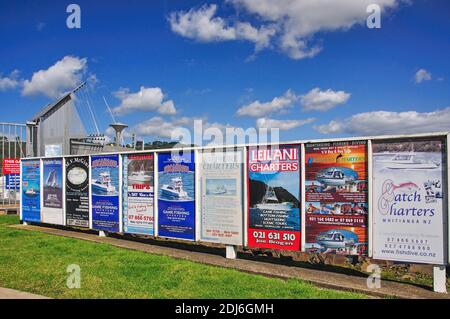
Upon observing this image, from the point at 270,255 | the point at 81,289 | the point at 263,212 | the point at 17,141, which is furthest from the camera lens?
the point at 17,141

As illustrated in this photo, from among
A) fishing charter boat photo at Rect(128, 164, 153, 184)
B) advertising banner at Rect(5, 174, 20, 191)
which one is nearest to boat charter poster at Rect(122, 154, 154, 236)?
fishing charter boat photo at Rect(128, 164, 153, 184)

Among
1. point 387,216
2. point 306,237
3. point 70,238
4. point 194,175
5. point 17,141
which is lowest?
point 70,238

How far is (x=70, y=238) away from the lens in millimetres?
11031

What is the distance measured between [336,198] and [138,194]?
17.6ft

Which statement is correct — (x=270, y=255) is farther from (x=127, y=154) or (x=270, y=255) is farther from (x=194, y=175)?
(x=127, y=154)

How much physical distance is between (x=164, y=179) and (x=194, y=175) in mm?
1021

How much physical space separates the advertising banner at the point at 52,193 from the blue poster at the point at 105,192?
74.6 inches

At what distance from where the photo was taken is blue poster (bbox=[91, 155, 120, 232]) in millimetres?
10906

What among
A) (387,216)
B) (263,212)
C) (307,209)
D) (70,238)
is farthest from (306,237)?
(70,238)

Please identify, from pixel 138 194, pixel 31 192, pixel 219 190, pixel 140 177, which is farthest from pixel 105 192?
pixel 31 192

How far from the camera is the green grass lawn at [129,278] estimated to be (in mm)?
Answer: 5959

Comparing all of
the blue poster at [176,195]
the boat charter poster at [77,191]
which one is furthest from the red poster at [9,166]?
the blue poster at [176,195]

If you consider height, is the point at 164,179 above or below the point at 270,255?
above

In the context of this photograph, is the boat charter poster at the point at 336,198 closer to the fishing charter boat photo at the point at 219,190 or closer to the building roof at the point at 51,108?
the fishing charter boat photo at the point at 219,190
